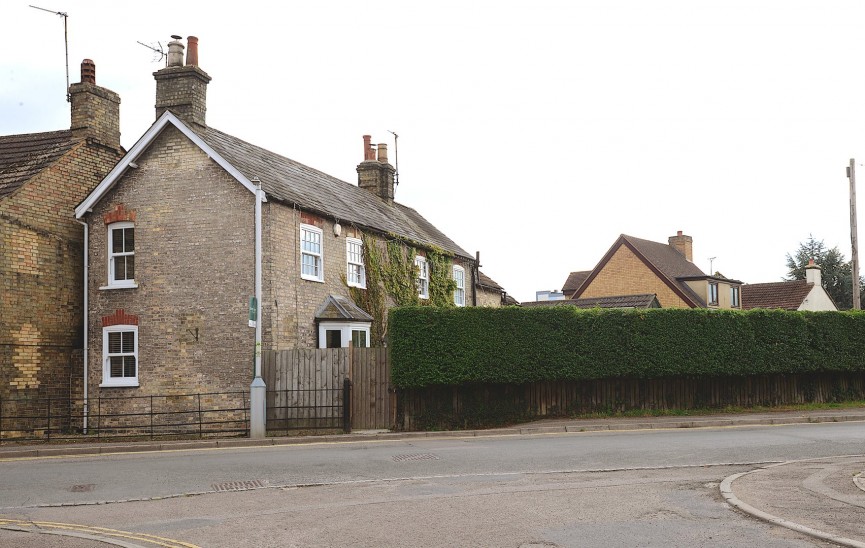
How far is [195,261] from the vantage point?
22.5 m

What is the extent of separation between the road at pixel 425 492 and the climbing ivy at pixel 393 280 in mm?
9104

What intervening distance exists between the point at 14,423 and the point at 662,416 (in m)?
17.2

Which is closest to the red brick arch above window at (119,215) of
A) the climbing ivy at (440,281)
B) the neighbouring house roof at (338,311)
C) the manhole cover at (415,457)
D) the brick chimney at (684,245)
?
the neighbouring house roof at (338,311)

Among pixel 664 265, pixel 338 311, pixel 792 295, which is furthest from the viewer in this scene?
pixel 792 295

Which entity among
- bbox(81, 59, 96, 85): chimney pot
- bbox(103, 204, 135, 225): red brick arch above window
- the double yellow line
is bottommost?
the double yellow line

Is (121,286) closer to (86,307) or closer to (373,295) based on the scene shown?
(86,307)

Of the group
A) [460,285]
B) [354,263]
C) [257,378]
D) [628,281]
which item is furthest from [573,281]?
[257,378]

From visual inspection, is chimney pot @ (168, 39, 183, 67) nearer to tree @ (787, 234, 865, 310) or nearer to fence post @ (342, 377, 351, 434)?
fence post @ (342, 377, 351, 434)

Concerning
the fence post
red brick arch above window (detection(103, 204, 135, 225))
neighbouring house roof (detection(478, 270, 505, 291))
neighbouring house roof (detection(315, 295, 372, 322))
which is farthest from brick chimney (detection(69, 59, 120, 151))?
neighbouring house roof (detection(478, 270, 505, 291))

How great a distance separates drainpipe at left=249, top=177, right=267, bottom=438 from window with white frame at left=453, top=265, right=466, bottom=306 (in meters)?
12.5

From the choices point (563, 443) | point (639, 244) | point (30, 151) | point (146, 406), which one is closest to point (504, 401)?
point (563, 443)

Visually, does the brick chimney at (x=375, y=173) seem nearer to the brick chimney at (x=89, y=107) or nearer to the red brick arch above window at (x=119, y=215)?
the brick chimney at (x=89, y=107)

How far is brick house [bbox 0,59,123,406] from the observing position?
859 inches

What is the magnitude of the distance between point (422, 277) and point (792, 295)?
3383 cm
